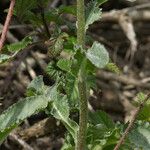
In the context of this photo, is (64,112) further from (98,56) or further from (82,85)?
(98,56)

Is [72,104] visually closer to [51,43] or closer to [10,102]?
Result: [51,43]

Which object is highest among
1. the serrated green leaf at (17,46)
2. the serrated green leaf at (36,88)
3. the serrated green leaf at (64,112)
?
the serrated green leaf at (17,46)

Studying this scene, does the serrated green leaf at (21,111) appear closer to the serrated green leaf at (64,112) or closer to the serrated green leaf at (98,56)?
the serrated green leaf at (64,112)

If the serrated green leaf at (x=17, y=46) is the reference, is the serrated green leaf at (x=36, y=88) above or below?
below

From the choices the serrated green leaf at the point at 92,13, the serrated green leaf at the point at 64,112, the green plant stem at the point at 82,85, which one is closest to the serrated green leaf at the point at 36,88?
the serrated green leaf at the point at 64,112

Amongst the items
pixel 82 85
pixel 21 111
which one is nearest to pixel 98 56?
pixel 82 85

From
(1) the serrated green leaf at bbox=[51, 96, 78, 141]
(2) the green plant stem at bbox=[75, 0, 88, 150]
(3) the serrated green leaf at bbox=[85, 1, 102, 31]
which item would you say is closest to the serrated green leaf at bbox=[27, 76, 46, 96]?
(1) the serrated green leaf at bbox=[51, 96, 78, 141]

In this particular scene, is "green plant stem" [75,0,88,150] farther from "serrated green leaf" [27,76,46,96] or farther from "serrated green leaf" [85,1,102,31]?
"serrated green leaf" [27,76,46,96]
